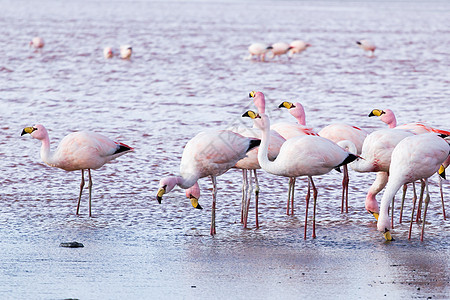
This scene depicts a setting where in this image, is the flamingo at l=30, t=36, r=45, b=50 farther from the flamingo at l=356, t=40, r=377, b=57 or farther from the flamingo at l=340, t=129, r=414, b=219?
the flamingo at l=340, t=129, r=414, b=219

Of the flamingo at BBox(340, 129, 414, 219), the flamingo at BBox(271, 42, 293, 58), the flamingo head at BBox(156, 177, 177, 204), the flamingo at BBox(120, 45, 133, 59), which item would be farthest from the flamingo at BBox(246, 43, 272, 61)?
the flamingo head at BBox(156, 177, 177, 204)

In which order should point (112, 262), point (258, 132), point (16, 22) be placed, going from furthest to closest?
1. point (16, 22)
2. point (258, 132)
3. point (112, 262)

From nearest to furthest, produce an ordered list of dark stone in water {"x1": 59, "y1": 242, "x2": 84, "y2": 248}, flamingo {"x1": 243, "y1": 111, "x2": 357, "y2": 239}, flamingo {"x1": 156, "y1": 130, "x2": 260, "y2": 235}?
dark stone in water {"x1": 59, "y1": 242, "x2": 84, "y2": 248}, flamingo {"x1": 243, "y1": 111, "x2": 357, "y2": 239}, flamingo {"x1": 156, "y1": 130, "x2": 260, "y2": 235}

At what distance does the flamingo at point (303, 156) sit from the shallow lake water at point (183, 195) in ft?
1.83

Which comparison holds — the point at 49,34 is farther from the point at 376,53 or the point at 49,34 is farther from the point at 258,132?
the point at 258,132

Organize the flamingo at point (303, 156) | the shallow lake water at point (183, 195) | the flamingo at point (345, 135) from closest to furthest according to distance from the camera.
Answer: the shallow lake water at point (183, 195) < the flamingo at point (303, 156) < the flamingo at point (345, 135)

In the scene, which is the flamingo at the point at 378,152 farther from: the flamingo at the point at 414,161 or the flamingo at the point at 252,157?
the flamingo at the point at 252,157

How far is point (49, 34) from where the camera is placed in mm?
26969

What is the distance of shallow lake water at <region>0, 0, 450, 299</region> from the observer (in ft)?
17.9

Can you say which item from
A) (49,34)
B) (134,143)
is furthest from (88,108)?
(49,34)

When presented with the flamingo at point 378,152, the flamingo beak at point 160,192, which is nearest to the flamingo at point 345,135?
the flamingo at point 378,152

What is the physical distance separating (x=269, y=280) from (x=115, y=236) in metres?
1.63

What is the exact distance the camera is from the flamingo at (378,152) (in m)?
7.11

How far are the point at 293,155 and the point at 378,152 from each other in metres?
0.92
